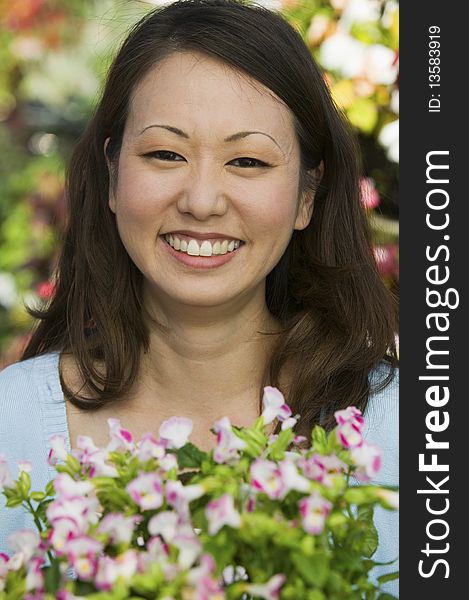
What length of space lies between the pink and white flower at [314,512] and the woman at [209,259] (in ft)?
3.03

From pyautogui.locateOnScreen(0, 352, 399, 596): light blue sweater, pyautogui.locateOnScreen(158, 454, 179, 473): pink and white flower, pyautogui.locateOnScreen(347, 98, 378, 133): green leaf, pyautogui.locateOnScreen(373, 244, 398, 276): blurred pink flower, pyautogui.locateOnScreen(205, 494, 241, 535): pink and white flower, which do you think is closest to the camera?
pyautogui.locateOnScreen(205, 494, 241, 535): pink and white flower

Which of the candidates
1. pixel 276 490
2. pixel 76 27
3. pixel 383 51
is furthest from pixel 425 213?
pixel 76 27

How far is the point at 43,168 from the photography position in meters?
4.87

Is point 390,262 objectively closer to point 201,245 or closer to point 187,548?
point 201,245

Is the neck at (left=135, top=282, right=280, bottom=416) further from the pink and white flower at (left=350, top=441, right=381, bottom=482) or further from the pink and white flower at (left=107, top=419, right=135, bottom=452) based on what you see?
the pink and white flower at (left=350, top=441, right=381, bottom=482)

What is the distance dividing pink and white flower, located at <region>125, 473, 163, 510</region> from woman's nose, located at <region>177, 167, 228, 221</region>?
867 mm

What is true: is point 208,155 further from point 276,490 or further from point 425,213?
point 276,490

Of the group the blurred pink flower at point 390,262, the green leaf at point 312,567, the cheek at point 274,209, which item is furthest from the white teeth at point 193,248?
the blurred pink flower at point 390,262

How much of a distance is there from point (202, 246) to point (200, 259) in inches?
1.0

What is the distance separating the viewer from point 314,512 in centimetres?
106


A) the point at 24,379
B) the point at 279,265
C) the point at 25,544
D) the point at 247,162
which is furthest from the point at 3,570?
the point at 279,265

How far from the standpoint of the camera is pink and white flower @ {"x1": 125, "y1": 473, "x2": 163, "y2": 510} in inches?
43.6

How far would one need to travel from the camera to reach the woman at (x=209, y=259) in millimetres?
1975

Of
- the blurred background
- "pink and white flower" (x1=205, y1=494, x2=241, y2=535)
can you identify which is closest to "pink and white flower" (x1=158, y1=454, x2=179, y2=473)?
"pink and white flower" (x1=205, y1=494, x2=241, y2=535)
